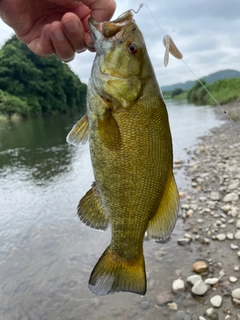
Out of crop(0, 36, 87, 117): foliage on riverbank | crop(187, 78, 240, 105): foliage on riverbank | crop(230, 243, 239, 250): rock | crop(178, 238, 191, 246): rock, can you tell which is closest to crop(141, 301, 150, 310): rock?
crop(178, 238, 191, 246): rock

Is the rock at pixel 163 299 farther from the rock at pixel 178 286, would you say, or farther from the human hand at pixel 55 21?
the human hand at pixel 55 21

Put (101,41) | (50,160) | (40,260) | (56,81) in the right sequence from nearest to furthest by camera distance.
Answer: (101,41), (40,260), (50,160), (56,81)

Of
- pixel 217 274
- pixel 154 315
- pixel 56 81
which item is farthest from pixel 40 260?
pixel 56 81

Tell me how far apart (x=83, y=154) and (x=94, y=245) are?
9.07m

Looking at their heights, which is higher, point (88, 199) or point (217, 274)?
point (88, 199)

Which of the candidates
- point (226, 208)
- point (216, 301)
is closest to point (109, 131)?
point (216, 301)

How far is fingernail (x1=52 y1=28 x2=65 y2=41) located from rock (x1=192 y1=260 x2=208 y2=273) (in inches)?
164

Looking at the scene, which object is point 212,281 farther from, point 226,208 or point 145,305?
point 226,208

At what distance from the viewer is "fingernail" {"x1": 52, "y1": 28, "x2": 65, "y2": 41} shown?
242 centimetres

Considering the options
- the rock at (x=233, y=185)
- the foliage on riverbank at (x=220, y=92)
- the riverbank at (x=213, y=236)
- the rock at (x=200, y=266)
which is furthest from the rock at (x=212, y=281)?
the foliage on riverbank at (x=220, y=92)

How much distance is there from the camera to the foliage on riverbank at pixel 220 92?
34.6m

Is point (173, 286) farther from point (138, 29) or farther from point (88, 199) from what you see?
point (138, 29)

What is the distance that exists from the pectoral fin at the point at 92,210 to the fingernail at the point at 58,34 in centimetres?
115

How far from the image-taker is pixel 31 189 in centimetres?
1041
